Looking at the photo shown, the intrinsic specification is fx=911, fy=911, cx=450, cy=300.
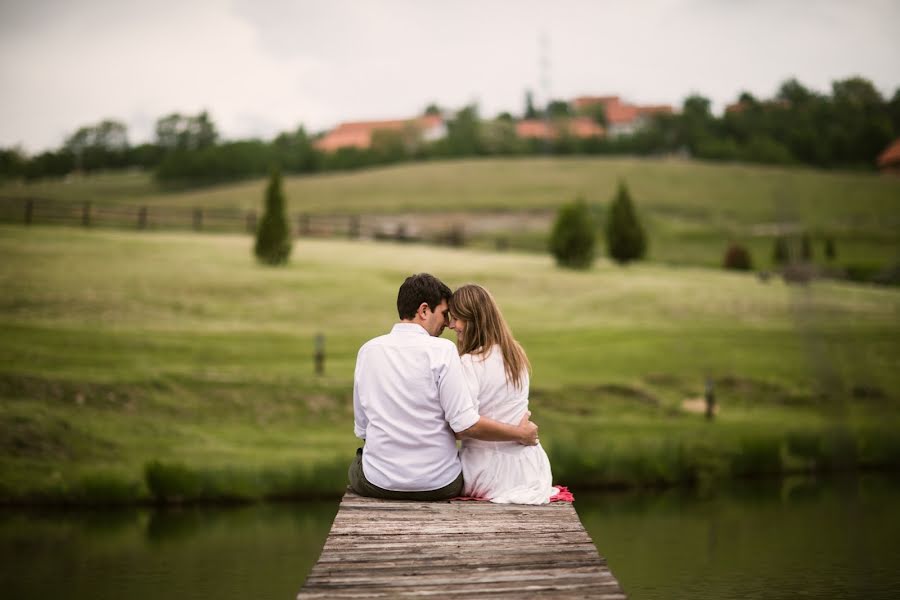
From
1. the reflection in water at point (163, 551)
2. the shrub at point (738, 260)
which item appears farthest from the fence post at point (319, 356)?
the shrub at point (738, 260)

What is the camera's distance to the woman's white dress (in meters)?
5.96

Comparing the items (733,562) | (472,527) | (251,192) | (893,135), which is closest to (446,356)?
(472,527)

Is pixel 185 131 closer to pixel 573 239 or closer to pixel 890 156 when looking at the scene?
pixel 890 156

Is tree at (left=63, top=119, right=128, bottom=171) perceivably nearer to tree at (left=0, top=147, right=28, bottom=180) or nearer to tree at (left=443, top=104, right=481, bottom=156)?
tree at (left=0, top=147, right=28, bottom=180)

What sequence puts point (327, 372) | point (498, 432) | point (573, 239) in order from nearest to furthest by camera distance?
point (498, 432) < point (327, 372) < point (573, 239)

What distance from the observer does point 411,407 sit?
5680mm

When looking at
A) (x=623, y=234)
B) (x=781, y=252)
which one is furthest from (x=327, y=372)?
(x=781, y=252)

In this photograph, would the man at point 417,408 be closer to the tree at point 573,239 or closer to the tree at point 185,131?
the tree at point 573,239

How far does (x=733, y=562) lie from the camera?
11.7m

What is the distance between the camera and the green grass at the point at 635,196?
56.7 m

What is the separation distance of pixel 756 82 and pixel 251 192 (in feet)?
189

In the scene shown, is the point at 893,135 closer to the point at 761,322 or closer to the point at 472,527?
the point at 761,322

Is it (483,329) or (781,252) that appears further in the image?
(781,252)

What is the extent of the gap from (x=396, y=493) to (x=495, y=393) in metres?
0.92
